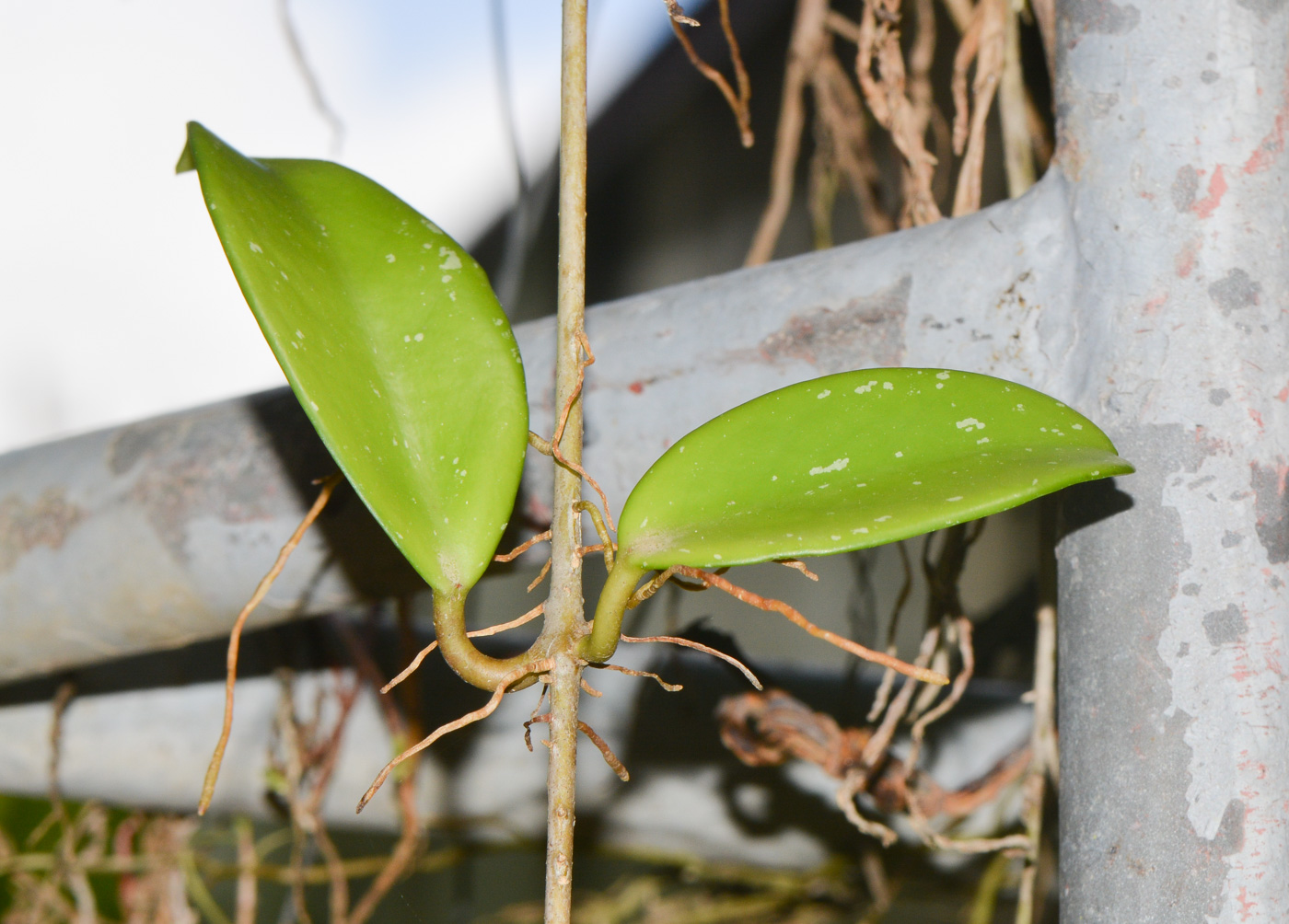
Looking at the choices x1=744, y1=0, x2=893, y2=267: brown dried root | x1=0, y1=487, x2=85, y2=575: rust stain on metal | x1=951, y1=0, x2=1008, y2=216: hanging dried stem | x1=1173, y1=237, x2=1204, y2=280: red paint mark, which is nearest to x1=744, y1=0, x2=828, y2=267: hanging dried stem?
x1=744, y1=0, x2=893, y2=267: brown dried root

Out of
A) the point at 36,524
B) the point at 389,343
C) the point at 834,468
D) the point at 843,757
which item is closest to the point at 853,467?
the point at 834,468

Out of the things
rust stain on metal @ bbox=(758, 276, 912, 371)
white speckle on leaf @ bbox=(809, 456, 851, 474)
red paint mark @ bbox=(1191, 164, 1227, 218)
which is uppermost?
red paint mark @ bbox=(1191, 164, 1227, 218)

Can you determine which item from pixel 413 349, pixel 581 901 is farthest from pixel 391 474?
pixel 581 901

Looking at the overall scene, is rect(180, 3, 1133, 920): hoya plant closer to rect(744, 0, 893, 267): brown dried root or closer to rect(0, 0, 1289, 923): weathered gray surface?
→ rect(0, 0, 1289, 923): weathered gray surface

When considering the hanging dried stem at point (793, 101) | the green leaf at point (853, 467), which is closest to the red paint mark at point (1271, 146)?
the green leaf at point (853, 467)

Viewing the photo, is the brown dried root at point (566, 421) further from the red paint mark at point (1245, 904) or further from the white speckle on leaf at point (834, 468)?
the red paint mark at point (1245, 904)

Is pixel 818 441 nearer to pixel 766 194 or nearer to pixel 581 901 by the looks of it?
pixel 581 901

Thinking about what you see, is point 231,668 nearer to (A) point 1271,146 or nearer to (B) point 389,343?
(B) point 389,343

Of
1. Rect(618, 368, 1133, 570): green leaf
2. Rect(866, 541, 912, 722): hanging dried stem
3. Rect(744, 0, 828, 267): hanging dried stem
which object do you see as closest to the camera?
Rect(618, 368, 1133, 570): green leaf
